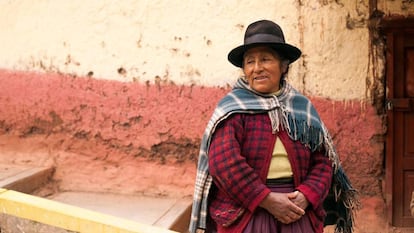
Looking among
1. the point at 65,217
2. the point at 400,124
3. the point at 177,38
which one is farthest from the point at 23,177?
the point at 400,124

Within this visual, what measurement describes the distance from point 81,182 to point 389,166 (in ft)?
8.68

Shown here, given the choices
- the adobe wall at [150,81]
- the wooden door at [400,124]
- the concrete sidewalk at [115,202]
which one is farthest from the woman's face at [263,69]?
the wooden door at [400,124]

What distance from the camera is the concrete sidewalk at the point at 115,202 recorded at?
3.99 metres

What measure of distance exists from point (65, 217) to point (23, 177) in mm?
2086

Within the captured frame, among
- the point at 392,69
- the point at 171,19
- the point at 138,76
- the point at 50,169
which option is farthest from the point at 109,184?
the point at 392,69

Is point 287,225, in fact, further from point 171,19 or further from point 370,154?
point 171,19

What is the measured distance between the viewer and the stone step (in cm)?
415

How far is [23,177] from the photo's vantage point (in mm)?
4309

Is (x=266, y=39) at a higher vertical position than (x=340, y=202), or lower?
higher

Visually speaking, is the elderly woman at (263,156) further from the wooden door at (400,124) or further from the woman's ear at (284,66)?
the wooden door at (400,124)

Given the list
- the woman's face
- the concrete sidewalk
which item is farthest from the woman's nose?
the concrete sidewalk

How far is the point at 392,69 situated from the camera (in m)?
4.43

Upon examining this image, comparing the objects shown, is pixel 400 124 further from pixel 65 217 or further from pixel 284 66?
pixel 65 217

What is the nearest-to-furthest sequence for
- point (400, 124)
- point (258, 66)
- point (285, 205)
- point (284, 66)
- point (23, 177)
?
point (285, 205)
point (258, 66)
point (284, 66)
point (23, 177)
point (400, 124)
